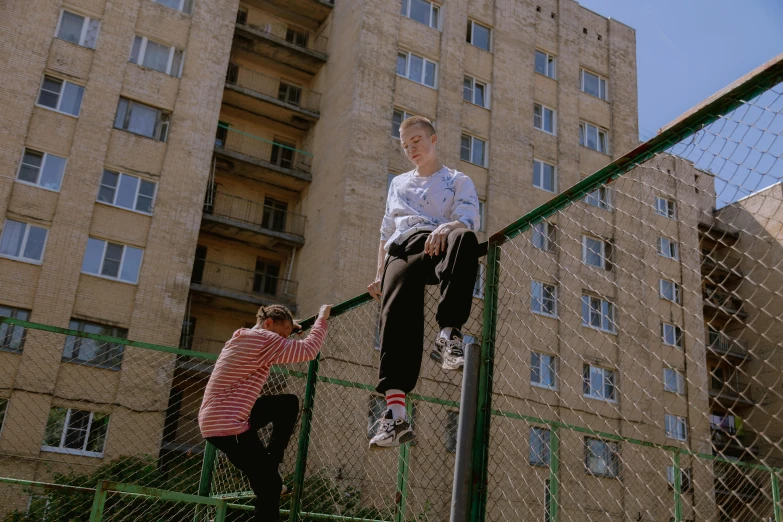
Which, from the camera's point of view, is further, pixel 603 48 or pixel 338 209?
pixel 603 48

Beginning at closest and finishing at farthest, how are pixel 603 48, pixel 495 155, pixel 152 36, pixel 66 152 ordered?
pixel 66 152
pixel 152 36
pixel 495 155
pixel 603 48

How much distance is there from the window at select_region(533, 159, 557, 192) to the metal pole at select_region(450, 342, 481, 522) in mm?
29488

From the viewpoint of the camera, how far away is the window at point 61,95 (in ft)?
80.8

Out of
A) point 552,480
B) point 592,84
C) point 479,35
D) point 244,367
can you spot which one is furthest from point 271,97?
point 244,367

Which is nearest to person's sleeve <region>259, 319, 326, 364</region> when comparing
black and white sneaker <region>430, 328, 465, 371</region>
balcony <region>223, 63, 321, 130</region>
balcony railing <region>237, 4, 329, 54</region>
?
black and white sneaker <region>430, 328, 465, 371</region>

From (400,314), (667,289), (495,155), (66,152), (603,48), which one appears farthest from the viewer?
(603,48)

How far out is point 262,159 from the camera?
29969mm

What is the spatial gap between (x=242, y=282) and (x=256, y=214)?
9.57 ft

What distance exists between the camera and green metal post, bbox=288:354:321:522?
579 centimetres

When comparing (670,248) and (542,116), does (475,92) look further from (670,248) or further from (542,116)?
(670,248)

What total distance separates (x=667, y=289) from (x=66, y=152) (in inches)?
991

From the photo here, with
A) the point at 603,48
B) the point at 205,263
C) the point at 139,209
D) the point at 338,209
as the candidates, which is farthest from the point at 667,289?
the point at 139,209

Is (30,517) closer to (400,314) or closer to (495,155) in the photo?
(400,314)

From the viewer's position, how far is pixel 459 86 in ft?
102
